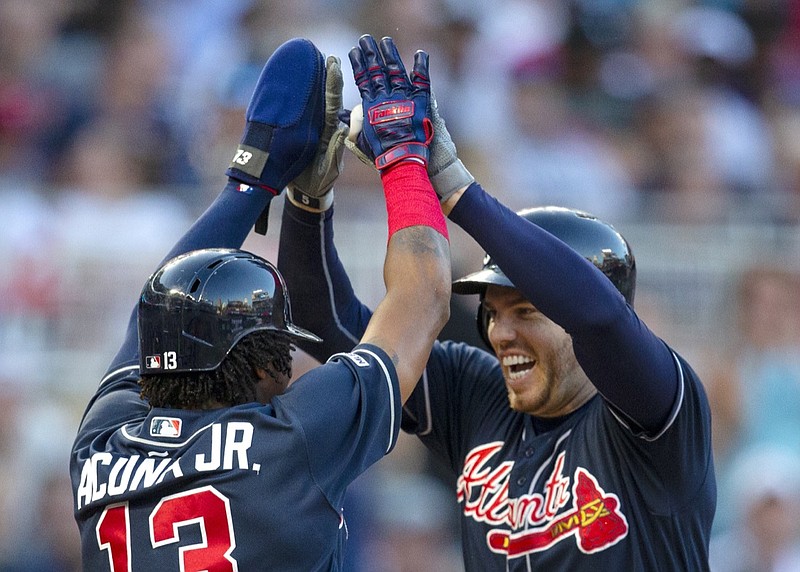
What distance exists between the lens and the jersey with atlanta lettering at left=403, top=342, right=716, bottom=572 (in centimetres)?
320

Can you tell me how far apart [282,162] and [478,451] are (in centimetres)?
98

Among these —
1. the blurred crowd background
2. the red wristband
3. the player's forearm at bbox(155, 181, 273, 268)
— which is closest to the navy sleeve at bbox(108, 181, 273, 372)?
the player's forearm at bbox(155, 181, 273, 268)

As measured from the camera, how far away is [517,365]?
3.56 meters

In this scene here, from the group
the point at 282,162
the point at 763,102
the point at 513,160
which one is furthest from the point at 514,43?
the point at 282,162

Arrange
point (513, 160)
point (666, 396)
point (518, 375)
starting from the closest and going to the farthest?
point (666, 396) → point (518, 375) → point (513, 160)

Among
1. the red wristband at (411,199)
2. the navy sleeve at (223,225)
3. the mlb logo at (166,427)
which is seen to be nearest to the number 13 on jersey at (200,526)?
the mlb logo at (166,427)

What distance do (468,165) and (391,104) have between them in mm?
4260

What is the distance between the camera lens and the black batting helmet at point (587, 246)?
3412 mm

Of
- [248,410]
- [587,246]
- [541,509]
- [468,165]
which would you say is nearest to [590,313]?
[587,246]

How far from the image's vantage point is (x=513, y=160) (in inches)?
312

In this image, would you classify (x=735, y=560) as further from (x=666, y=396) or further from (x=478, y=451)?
(x=666, y=396)

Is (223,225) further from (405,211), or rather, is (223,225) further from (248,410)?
(248,410)

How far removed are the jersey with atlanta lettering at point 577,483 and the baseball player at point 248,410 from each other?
59 cm

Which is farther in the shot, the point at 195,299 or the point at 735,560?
the point at 735,560
